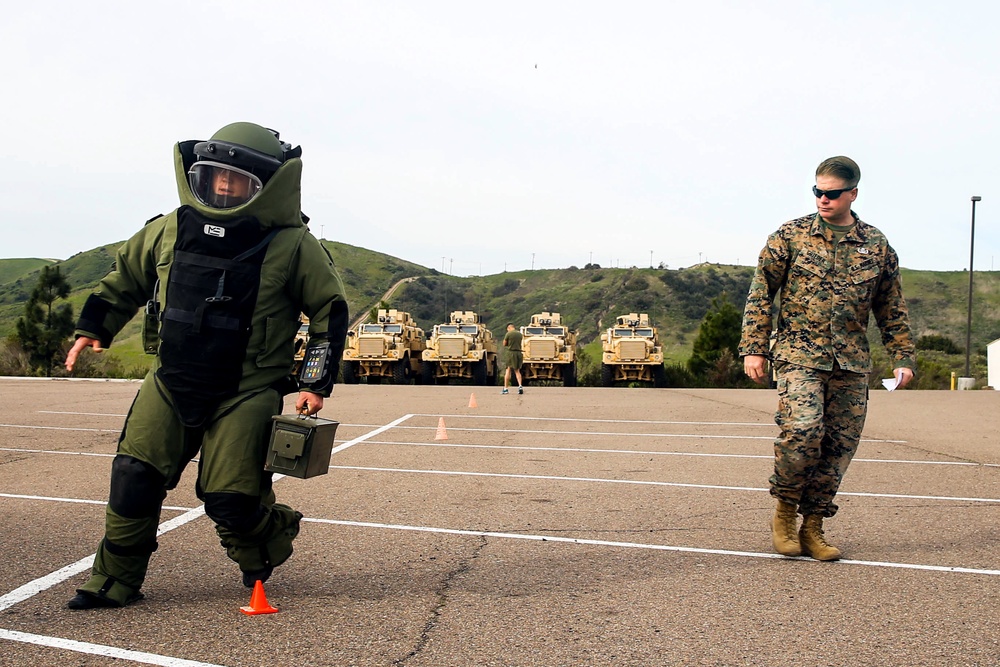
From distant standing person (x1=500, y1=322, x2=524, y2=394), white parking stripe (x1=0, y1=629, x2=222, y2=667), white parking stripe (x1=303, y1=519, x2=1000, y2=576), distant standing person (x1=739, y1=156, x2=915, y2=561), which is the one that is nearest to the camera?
white parking stripe (x1=0, y1=629, x2=222, y2=667)

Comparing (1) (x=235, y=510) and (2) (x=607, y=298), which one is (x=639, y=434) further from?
(2) (x=607, y=298)

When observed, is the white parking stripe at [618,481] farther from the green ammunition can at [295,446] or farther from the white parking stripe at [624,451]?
the green ammunition can at [295,446]

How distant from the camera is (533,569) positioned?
194 inches

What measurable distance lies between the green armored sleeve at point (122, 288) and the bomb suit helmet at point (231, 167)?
1.00 feet

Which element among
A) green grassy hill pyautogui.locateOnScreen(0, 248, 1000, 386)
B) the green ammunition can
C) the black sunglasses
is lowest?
the green ammunition can

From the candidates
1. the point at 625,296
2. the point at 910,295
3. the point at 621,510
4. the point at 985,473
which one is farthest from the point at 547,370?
the point at 910,295

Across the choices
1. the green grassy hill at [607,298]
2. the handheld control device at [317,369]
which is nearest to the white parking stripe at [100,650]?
the handheld control device at [317,369]

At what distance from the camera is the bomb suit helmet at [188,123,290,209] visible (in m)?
4.19

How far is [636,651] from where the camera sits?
3635 millimetres

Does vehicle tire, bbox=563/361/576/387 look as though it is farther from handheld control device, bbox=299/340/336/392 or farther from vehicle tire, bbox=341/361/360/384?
handheld control device, bbox=299/340/336/392

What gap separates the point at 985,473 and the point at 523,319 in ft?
265

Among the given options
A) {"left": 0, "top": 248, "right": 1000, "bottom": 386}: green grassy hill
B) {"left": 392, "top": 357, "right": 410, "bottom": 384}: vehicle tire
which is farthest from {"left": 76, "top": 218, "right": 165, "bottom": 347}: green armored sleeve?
{"left": 0, "top": 248, "right": 1000, "bottom": 386}: green grassy hill

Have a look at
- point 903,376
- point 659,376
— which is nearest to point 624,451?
point 903,376

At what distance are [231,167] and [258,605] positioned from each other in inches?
69.2
